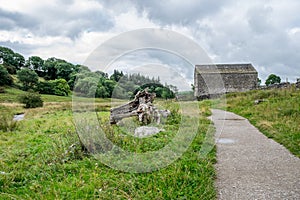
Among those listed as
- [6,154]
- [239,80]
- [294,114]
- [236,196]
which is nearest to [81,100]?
[6,154]

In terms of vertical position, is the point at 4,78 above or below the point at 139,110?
above

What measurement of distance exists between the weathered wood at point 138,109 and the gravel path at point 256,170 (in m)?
3.42

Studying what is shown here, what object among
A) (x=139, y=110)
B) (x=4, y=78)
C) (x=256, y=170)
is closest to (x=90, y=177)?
(x=256, y=170)

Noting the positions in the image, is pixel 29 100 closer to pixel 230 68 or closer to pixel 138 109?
pixel 138 109

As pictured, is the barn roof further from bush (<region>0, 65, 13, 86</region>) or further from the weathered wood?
bush (<region>0, 65, 13, 86</region>)

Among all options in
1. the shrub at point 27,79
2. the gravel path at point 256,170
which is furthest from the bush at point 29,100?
the gravel path at point 256,170

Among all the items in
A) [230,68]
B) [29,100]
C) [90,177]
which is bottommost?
Result: [90,177]

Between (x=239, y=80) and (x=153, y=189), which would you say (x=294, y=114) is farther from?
(x=239, y=80)

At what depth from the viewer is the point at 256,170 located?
5305 millimetres

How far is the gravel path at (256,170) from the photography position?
13.7 ft

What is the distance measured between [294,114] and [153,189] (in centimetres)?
976

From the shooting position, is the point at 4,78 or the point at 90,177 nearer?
the point at 90,177

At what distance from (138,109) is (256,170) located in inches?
247

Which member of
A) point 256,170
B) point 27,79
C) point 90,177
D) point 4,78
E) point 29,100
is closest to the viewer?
point 90,177
